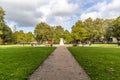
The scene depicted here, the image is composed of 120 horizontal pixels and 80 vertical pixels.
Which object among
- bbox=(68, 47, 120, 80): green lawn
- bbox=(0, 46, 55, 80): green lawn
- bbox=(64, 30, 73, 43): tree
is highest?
bbox=(64, 30, 73, 43): tree

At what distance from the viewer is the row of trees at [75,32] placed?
9432cm

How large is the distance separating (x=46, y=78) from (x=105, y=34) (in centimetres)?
9433

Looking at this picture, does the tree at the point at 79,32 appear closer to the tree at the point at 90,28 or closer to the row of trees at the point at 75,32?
the row of trees at the point at 75,32

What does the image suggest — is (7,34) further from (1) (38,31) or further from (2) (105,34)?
(2) (105,34)

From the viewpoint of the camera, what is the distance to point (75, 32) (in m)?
96.5

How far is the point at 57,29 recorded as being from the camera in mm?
118938

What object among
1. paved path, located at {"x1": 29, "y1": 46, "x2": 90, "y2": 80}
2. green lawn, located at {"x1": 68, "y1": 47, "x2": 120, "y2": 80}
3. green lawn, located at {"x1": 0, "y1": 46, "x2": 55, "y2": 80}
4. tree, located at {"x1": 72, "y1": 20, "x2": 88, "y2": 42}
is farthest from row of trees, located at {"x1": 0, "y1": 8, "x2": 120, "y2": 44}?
paved path, located at {"x1": 29, "y1": 46, "x2": 90, "y2": 80}

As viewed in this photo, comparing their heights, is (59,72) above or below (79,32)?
below

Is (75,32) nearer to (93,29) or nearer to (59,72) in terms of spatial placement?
(93,29)

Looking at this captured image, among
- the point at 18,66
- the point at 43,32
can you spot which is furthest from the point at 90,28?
the point at 18,66

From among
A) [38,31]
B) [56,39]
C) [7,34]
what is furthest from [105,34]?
[7,34]

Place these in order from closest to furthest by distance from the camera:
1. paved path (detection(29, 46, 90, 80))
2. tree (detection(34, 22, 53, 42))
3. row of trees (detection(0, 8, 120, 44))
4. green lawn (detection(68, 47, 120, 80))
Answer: paved path (detection(29, 46, 90, 80)), green lawn (detection(68, 47, 120, 80)), row of trees (detection(0, 8, 120, 44)), tree (detection(34, 22, 53, 42))

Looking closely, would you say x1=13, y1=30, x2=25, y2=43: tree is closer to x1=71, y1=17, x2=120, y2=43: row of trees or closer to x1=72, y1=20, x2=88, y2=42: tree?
x1=71, y1=17, x2=120, y2=43: row of trees

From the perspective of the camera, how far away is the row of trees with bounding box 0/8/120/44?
94319 millimetres
